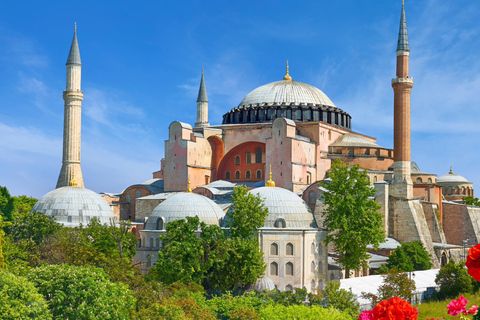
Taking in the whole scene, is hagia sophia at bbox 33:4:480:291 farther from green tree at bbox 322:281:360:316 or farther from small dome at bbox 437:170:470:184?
small dome at bbox 437:170:470:184

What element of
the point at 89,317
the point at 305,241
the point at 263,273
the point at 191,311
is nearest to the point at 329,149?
the point at 305,241

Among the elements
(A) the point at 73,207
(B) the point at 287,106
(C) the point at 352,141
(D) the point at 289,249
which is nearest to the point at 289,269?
(D) the point at 289,249

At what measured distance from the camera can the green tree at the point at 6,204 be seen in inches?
1776

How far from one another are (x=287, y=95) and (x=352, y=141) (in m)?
5.70

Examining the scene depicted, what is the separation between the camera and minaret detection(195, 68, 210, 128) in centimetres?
4775

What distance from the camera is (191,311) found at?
18.9 m

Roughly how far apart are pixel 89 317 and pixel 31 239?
13273 millimetres

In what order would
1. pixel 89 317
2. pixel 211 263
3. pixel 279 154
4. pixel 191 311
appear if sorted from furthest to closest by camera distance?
pixel 279 154 < pixel 211 263 < pixel 191 311 < pixel 89 317

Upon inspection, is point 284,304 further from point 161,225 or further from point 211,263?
point 161,225

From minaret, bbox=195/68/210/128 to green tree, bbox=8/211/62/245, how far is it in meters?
19.3

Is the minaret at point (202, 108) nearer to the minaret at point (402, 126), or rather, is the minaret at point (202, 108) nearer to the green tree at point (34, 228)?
the minaret at point (402, 126)

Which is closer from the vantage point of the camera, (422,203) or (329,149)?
(422,203)

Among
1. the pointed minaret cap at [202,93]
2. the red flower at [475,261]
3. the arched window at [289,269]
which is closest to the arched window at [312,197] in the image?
the arched window at [289,269]

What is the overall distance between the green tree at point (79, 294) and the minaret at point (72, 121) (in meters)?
21.7
